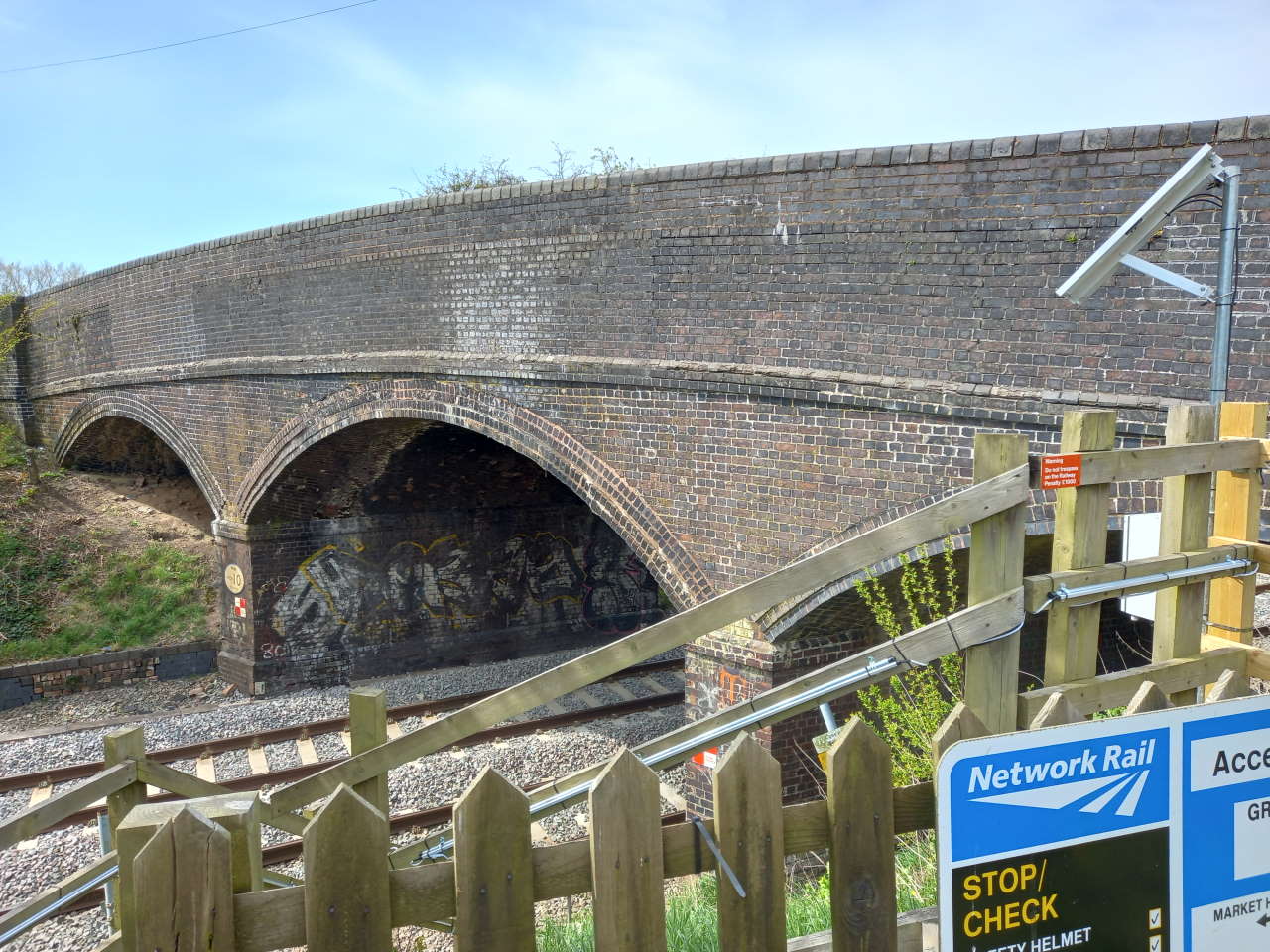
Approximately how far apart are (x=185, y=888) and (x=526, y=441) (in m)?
8.43

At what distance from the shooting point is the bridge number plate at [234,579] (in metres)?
15.6

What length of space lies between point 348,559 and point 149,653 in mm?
3394

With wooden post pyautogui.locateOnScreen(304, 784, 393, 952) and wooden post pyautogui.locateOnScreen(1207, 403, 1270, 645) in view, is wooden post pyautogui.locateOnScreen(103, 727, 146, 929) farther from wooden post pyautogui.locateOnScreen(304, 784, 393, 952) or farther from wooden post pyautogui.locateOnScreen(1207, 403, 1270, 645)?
wooden post pyautogui.locateOnScreen(1207, 403, 1270, 645)

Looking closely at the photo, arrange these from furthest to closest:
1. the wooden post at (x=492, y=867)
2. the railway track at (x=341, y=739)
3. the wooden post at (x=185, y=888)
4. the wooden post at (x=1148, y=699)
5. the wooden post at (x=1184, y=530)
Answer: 1. the railway track at (x=341, y=739)
2. the wooden post at (x=1184, y=530)
3. the wooden post at (x=1148, y=699)
4. the wooden post at (x=492, y=867)
5. the wooden post at (x=185, y=888)

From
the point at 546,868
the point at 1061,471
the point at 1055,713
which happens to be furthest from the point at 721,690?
the point at 546,868

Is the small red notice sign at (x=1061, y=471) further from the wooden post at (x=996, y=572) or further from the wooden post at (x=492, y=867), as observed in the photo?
the wooden post at (x=492, y=867)

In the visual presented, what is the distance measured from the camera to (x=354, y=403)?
494 inches

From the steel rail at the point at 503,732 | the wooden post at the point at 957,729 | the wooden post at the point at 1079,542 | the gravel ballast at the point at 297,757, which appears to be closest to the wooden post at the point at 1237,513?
the wooden post at the point at 1079,542

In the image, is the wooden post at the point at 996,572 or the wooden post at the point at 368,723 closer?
the wooden post at the point at 996,572

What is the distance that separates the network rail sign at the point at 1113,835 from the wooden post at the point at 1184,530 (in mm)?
1278

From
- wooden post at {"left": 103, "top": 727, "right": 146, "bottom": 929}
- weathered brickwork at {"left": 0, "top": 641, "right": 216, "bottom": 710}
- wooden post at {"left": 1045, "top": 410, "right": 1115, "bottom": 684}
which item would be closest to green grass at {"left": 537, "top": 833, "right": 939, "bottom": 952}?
wooden post at {"left": 1045, "top": 410, "right": 1115, "bottom": 684}

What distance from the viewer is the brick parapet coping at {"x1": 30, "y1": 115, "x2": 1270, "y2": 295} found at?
5.68 meters

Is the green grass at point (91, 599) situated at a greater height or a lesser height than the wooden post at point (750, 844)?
lesser

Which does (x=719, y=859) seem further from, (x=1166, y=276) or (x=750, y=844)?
(x=1166, y=276)
